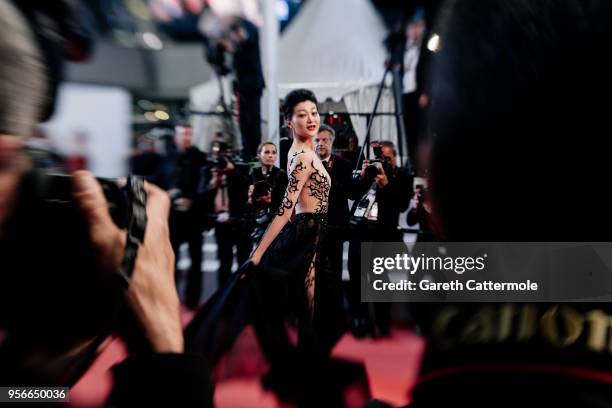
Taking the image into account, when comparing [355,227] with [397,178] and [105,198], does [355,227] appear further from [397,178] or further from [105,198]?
[105,198]

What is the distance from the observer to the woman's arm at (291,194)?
1.14 meters

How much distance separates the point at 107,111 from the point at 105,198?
198mm

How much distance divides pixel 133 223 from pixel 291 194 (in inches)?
14.8

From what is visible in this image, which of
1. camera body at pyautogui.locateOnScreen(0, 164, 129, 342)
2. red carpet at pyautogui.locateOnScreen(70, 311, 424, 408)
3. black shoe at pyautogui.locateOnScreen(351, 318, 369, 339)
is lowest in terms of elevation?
red carpet at pyautogui.locateOnScreen(70, 311, 424, 408)

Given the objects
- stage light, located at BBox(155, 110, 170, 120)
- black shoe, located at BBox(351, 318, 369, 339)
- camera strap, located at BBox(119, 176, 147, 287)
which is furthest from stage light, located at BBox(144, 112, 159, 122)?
black shoe, located at BBox(351, 318, 369, 339)

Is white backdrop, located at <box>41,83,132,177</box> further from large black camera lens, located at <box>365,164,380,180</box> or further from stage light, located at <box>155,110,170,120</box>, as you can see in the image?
large black camera lens, located at <box>365,164,380,180</box>

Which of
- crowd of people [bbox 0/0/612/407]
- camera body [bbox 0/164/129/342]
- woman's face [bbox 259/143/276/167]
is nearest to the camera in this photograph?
crowd of people [bbox 0/0/612/407]

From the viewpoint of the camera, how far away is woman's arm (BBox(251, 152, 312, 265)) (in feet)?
3.73

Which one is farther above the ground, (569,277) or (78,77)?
(78,77)

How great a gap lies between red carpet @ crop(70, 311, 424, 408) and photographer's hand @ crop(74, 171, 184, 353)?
57mm

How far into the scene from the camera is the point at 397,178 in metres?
1.17

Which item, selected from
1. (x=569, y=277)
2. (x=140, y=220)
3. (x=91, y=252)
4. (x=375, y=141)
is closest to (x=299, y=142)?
(x=375, y=141)

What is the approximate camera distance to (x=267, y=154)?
1121 mm

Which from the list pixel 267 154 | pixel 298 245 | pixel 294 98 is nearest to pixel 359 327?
pixel 298 245
